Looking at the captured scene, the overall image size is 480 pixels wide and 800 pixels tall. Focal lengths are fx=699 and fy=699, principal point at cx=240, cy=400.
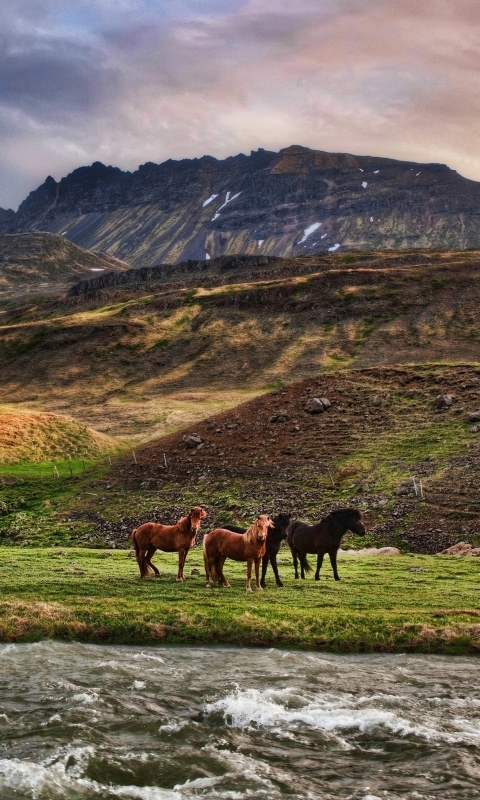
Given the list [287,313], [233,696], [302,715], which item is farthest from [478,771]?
[287,313]

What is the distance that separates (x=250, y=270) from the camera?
→ 179250 mm

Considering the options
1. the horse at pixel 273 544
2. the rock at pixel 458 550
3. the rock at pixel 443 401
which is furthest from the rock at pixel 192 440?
the horse at pixel 273 544

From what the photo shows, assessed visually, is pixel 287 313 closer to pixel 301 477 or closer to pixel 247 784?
pixel 301 477

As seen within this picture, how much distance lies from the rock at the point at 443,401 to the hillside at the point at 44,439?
2725 cm


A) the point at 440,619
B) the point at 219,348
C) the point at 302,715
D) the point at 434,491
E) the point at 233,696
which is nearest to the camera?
the point at 302,715

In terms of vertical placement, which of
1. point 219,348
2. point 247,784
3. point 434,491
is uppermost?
point 219,348

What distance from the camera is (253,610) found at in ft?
69.5

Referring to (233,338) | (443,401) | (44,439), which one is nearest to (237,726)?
(443,401)

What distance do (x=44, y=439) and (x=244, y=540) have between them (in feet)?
128

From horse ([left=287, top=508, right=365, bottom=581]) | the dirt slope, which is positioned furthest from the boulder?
horse ([left=287, top=508, right=365, bottom=581])

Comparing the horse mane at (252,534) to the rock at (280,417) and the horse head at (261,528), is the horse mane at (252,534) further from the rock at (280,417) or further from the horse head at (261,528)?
the rock at (280,417)

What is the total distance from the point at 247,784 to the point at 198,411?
6789cm

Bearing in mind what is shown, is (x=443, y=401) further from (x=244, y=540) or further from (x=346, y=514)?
(x=244, y=540)

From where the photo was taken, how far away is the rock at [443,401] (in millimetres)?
51781
